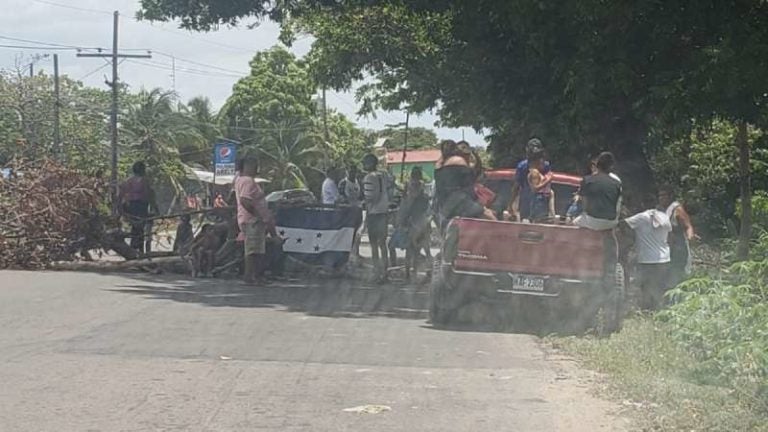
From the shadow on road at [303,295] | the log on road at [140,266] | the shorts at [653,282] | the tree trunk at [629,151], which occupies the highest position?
the tree trunk at [629,151]

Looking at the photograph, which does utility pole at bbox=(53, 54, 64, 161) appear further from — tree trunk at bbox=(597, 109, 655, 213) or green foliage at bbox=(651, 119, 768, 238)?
tree trunk at bbox=(597, 109, 655, 213)

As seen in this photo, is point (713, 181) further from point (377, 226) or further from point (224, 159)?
point (224, 159)

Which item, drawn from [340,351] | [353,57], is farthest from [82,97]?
[340,351]

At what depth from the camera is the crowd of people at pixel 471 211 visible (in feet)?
41.1

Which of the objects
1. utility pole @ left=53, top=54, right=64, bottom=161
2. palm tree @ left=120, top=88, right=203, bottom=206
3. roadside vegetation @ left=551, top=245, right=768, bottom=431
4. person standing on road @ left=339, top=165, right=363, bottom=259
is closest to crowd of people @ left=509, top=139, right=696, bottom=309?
roadside vegetation @ left=551, top=245, right=768, bottom=431

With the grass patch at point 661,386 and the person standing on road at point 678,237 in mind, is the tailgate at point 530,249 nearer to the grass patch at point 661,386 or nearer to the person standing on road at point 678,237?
the grass patch at point 661,386

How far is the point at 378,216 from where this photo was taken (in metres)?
17.3

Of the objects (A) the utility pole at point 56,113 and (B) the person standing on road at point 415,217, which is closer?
(B) the person standing on road at point 415,217

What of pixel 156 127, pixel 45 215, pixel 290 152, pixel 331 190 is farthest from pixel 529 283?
pixel 290 152

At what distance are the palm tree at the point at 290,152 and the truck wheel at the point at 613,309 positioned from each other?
163 ft

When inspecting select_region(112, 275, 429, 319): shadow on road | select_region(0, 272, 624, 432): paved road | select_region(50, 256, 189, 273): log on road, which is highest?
select_region(50, 256, 189, 273): log on road

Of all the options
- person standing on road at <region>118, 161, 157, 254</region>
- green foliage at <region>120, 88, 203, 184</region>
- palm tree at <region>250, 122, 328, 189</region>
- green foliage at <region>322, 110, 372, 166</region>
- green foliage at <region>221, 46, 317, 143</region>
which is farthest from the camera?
green foliage at <region>322, 110, 372, 166</region>

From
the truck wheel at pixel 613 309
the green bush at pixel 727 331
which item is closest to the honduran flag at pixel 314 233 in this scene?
the truck wheel at pixel 613 309

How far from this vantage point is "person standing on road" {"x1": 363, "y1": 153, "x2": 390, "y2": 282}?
17.2m
